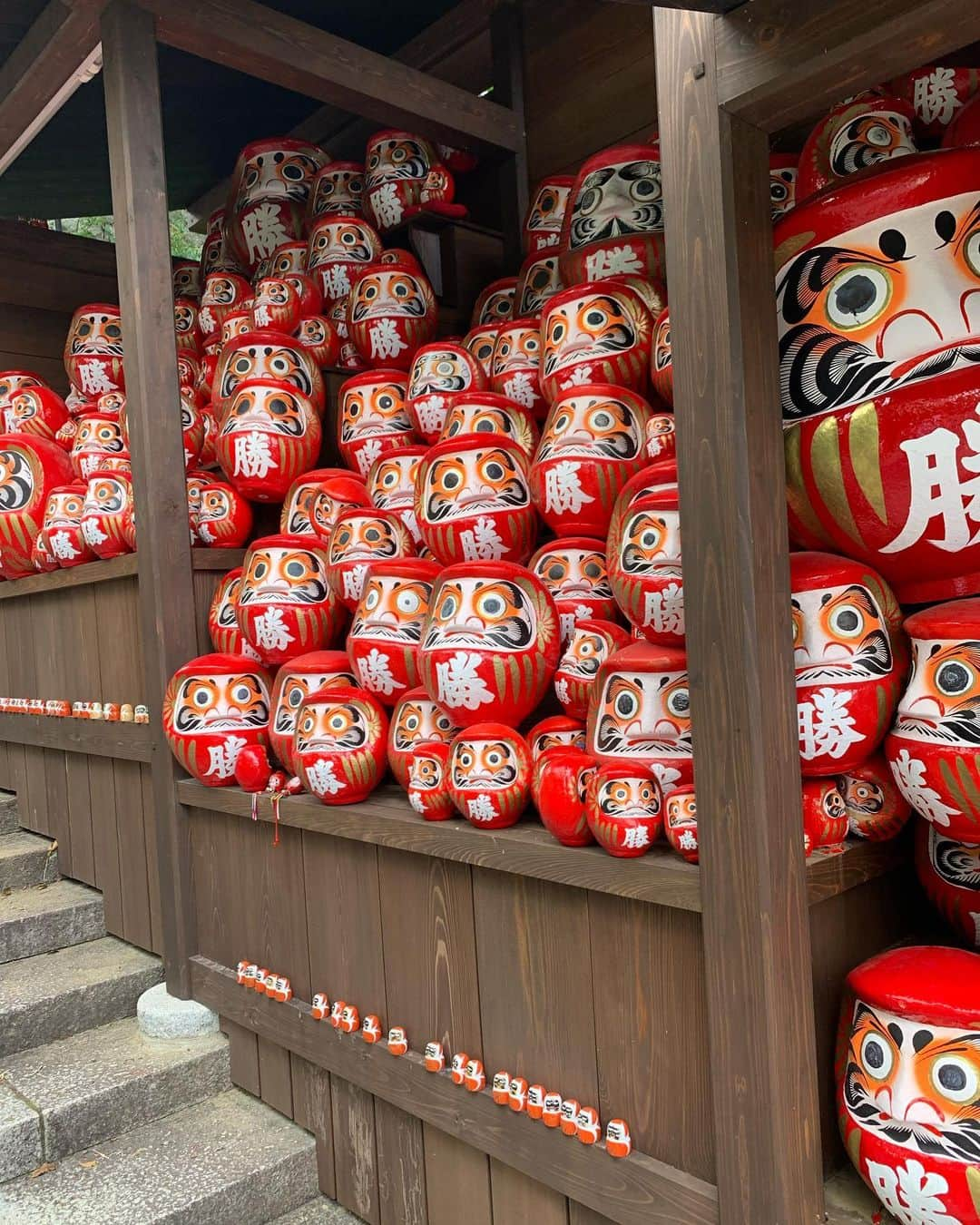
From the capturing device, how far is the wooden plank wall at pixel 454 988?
1498 millimetres

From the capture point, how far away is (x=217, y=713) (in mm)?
2383

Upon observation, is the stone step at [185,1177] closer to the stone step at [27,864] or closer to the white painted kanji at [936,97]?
the stone step at [27,864]

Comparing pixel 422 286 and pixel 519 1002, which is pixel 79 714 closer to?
pixel 422 286

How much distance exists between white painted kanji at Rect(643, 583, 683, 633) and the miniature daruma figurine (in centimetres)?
57

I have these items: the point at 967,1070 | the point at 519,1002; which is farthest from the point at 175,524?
the point at 967,1070

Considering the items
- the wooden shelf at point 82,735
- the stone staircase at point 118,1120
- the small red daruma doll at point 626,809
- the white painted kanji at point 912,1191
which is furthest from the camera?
the wooden shelf at point 82,735

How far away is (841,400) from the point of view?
1.43 meters

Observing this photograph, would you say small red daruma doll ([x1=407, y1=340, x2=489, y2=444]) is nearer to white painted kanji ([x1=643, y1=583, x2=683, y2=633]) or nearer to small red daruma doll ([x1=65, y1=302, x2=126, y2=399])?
white painted kanji ([x1=643, y1=583, x2=683, y2=633])

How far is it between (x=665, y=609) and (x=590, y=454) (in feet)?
1.48

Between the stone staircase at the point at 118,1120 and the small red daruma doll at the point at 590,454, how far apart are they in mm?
1574

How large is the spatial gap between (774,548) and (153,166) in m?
2.01

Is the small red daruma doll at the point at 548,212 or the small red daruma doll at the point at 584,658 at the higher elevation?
the small red daruma doll at the point at 548,212

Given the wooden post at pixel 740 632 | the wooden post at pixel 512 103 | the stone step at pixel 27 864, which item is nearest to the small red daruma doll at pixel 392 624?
the wooden post at pixel 740 632

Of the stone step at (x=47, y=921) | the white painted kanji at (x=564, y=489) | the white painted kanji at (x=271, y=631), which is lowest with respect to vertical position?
the stone step at (x=47, y=921)
